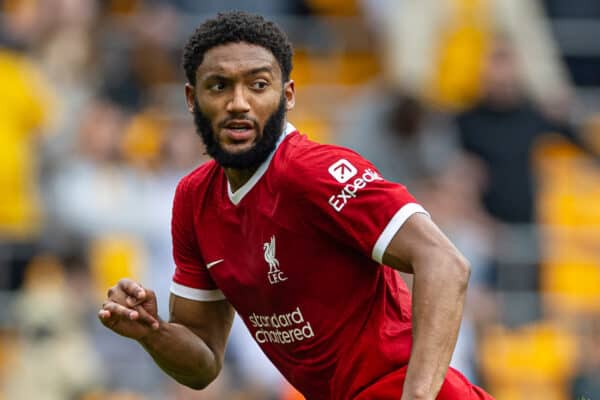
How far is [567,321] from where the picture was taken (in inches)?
418

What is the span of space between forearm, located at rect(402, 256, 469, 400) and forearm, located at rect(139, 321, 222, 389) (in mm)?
1086

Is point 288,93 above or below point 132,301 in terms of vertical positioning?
above

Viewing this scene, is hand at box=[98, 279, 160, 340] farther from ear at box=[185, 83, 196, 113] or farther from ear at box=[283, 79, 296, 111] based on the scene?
ear at box=[283, 79, 296, 111]

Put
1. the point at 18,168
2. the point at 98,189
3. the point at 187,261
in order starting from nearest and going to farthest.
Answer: the point at 187,261, the point at 98,189, the point at 18,168

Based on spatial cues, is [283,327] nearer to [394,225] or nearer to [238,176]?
[238,176]

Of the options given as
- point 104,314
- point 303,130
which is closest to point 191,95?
point 104,314

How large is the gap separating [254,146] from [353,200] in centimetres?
47

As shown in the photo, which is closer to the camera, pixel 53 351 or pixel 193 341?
pixel 193 341

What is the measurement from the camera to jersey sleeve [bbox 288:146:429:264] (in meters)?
4.89

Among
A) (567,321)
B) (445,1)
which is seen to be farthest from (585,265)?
(445,1)

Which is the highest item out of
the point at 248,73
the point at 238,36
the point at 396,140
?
the point at 238,36

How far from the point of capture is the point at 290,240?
516 cm

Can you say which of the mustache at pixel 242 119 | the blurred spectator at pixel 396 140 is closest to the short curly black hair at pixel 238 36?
the mustache at pixel 242 119

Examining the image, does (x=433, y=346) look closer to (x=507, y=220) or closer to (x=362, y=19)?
(x=507, y=220)
